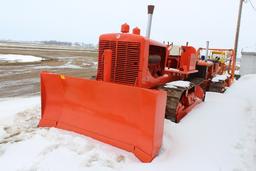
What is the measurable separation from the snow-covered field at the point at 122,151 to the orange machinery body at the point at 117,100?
0.66ft

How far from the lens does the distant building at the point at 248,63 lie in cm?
2517

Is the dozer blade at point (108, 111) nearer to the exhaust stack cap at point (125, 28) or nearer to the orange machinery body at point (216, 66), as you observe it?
the exhaust stack cap at point (125, 28)

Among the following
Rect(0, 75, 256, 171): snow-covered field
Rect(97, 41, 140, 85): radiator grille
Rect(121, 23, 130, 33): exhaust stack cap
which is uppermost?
Rect(121, 23, 130, 33): exhaust stack cap

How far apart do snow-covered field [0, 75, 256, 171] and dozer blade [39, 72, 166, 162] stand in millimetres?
173

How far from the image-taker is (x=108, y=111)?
428 centimetres

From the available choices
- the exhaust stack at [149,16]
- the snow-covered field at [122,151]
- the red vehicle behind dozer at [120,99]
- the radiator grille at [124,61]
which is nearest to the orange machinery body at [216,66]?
the snow-covered field at [122,151]

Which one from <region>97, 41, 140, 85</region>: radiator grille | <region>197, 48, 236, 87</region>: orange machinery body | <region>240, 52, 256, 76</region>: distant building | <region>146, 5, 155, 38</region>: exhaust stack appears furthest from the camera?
<region>240, 52, 256, 76</region>: distant building

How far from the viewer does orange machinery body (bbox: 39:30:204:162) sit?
12.7 feet

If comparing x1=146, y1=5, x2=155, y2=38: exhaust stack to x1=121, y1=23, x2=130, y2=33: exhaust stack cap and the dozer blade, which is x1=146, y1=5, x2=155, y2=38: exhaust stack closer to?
x1=121, y1=23, x2=130, y2=33: exhaust stack cap

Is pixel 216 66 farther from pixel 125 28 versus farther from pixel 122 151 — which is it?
pixel 122 151

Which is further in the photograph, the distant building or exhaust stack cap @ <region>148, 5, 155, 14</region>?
the distant building

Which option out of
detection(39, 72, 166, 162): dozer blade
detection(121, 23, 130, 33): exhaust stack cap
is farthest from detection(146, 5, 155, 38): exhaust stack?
detection(39, 72, 166, 162): dozer blade

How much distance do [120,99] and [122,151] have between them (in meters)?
0.79

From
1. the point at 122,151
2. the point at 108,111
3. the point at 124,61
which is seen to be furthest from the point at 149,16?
the point at 122,151
